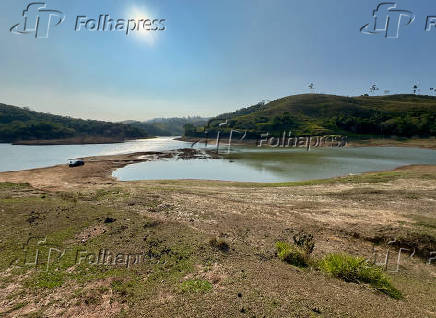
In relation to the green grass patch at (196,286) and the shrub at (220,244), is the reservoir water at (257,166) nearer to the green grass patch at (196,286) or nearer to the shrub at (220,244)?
the shrub at (220,244)

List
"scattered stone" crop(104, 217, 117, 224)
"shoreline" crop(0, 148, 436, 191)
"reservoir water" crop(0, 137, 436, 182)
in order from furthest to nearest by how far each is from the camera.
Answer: "reservoir water" crop(0, 137, 436, 182) → "shoreline" crop(0, 148, 436, 191) → "scattered stone" crop(104, 217, 117, 224)

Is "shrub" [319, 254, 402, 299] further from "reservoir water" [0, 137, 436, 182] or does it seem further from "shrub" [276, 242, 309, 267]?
"reservoir water" [0, 137, 436, 182]

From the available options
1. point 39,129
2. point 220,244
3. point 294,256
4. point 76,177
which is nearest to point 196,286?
point 220,244

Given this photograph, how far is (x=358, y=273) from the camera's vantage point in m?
8.95

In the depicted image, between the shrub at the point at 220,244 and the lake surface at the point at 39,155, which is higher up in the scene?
the shrub at the point at 220,244

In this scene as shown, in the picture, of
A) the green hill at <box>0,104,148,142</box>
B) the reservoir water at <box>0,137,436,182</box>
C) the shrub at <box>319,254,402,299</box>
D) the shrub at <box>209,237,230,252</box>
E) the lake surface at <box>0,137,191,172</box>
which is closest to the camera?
the shrub at <box>319,254,402,299</box>

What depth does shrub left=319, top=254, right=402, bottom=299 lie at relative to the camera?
27.5 feet

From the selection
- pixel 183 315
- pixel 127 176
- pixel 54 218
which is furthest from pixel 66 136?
pixel 183 315

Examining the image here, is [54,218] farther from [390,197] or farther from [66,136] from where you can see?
[66,136]

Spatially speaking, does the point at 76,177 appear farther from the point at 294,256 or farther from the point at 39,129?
the point at 39,129

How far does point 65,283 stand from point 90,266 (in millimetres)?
1181

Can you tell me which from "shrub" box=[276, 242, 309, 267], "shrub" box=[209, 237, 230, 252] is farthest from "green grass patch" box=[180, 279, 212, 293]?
"shrub" box=[276, 242, 309, 267]

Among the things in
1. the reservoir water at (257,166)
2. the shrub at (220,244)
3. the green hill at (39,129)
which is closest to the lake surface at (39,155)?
the reservoir water at (257,166)

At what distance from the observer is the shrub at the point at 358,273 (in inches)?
330
